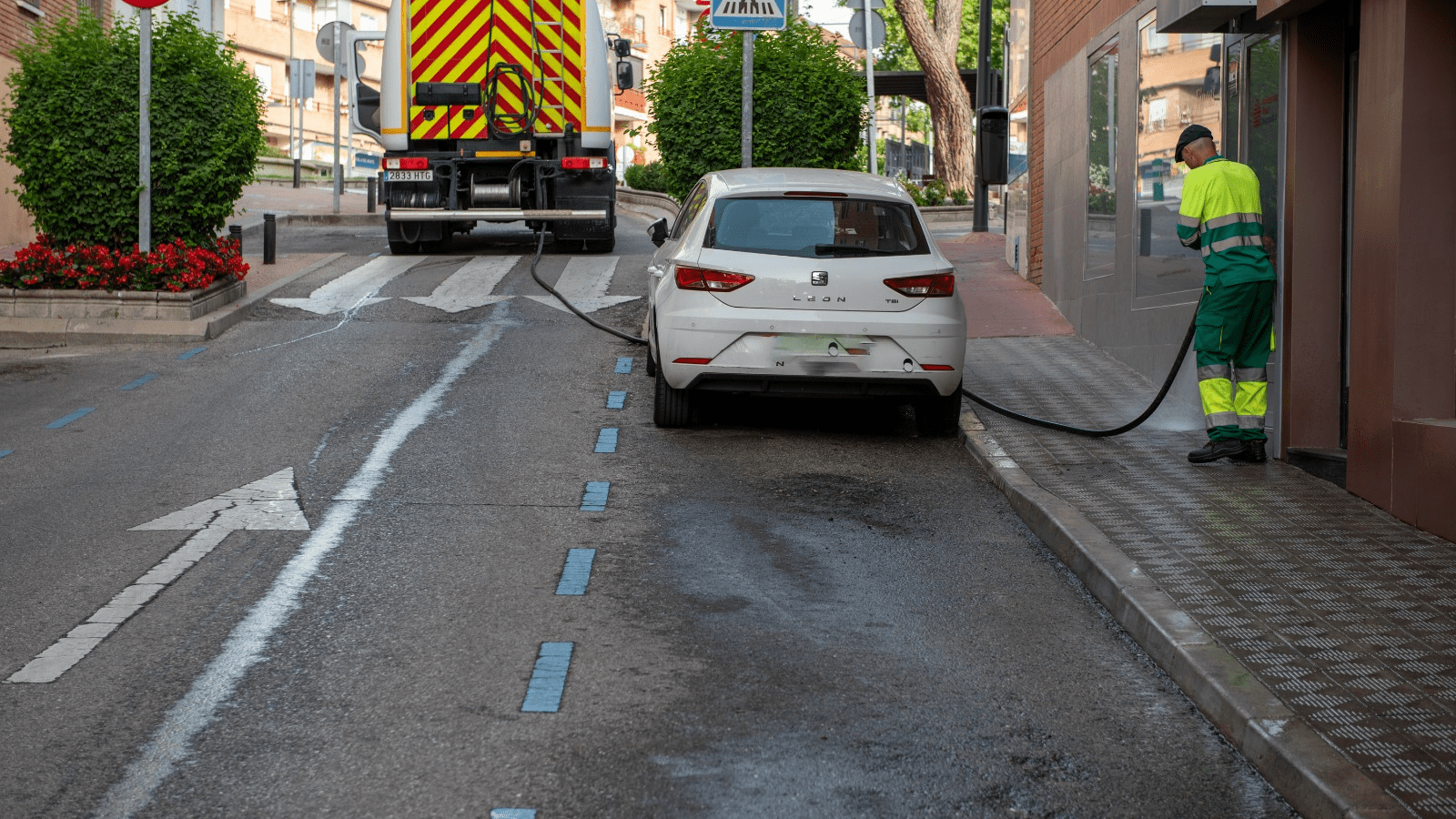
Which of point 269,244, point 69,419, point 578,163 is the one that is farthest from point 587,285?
point 69,419

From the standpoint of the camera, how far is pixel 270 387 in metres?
11.5

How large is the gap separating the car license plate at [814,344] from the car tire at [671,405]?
2.67 feet

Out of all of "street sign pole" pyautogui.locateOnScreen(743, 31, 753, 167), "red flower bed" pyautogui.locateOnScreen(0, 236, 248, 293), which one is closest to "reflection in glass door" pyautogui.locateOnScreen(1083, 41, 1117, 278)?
"street sign pole" pyautogui.locateOnScreen(743, 31, 753, 167)

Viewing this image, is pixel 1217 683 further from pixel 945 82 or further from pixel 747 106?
pixel 945 82

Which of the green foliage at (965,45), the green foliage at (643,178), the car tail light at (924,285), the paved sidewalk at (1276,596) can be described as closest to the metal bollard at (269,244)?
the paved sidewalk at (1276,596)

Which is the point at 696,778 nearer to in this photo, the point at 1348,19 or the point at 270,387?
the point at 1348,19

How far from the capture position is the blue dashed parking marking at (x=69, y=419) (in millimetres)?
10086

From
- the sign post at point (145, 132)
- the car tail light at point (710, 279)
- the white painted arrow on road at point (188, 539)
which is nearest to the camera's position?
the white painted arrow on road at point (188, 539)

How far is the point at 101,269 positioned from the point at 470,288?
4.01m

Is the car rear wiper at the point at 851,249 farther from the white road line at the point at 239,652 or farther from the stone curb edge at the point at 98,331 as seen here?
the stone curb edge at the point at 98,331

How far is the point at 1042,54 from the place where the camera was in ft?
57.7

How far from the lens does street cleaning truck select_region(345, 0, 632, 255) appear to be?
19.6 meters

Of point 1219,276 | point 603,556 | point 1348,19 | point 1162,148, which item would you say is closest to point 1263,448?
point 1219,276

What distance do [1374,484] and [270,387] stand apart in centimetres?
726
